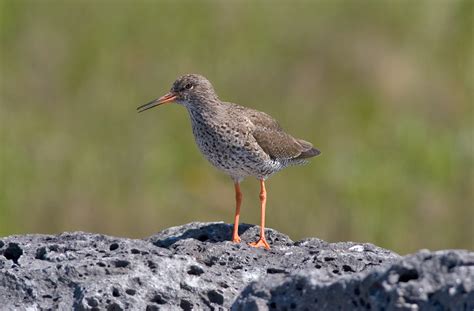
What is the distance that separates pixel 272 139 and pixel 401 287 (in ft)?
13.1

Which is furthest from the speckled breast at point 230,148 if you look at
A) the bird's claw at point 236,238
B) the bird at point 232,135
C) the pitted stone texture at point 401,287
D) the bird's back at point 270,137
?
the pitted stone texture at point 401,287

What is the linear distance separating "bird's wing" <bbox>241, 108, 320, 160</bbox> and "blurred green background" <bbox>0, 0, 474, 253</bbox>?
278cm

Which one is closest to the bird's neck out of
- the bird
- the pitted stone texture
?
the bird

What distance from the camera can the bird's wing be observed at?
825cm

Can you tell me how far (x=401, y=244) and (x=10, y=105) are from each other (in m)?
4.95

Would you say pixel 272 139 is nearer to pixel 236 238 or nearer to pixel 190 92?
pixel 190 92

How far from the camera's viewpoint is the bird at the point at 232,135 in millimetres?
7918

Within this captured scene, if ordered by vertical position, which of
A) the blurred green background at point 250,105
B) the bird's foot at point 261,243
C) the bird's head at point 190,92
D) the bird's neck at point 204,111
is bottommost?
the bird's foot at point 261,243

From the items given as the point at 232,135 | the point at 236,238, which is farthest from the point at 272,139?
the point at 236,238

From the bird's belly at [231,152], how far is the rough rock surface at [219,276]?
117 centimetres

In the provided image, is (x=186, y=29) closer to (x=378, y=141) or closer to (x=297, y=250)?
(x=378, y=141)

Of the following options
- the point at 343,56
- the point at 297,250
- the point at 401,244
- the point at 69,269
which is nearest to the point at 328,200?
the point at 401,244

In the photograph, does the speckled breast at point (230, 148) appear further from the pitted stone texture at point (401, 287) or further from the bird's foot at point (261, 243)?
the pitted stone texture at point (401, 287)

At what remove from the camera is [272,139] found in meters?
8.34
